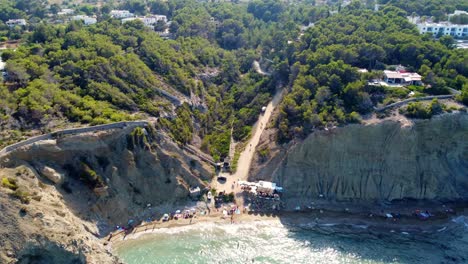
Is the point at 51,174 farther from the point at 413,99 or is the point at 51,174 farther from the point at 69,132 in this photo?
the point at 413,99

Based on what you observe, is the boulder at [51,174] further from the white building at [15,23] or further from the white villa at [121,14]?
the white villa at [121,14]

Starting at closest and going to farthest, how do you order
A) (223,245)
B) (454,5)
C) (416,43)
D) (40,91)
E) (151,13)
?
(223,245) → (40,91) → (416,43) → (454,5) → (151,13)

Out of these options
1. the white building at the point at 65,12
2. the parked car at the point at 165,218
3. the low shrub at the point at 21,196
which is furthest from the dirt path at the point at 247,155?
the white building at the point at 65,12

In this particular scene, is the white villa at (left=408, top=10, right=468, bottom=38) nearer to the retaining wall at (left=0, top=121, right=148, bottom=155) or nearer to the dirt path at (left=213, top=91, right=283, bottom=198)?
the dirt path at (left=213, top=91, right=283, bottom=198)

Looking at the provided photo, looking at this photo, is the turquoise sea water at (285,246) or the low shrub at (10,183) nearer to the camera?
the low shrub at (10,183)

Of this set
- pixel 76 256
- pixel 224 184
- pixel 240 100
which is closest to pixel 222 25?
pixel 240 100

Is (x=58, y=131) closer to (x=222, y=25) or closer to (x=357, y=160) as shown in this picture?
(x=357, y=160)
